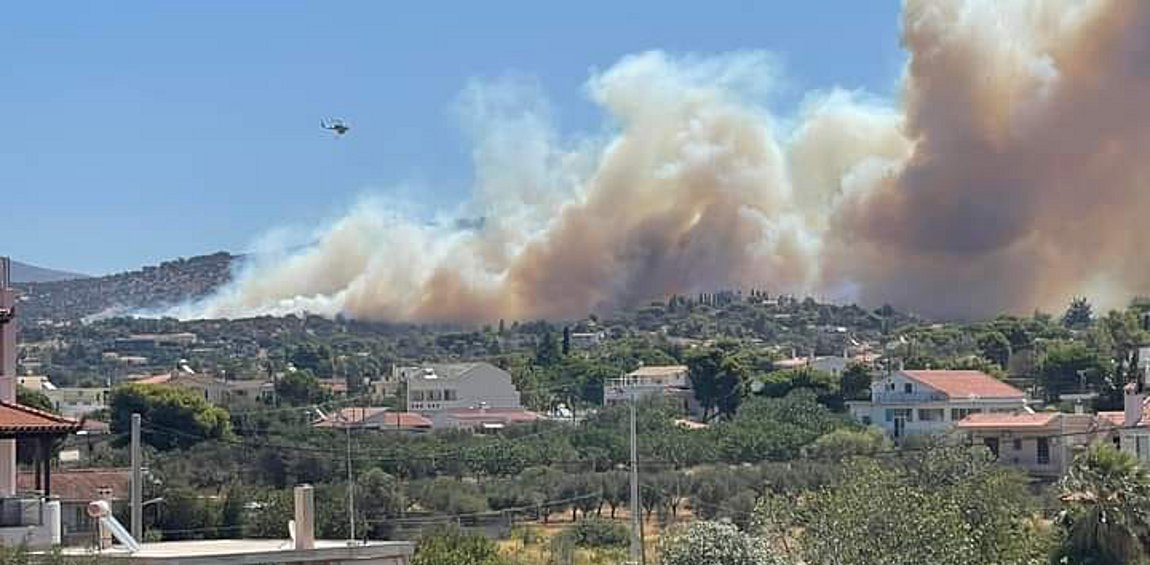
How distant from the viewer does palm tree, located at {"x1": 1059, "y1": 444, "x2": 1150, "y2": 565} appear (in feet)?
148

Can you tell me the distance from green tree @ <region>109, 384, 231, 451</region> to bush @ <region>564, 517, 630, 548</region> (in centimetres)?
2007

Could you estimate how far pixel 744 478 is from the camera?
66438 mm

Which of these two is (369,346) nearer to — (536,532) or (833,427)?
(833,427)

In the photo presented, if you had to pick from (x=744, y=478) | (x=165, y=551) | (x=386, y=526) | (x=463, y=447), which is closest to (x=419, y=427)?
(x=463, y=447)

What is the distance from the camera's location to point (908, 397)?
8900cm

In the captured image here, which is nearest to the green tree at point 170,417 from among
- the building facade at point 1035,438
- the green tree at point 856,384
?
the building facade at point 1035,438

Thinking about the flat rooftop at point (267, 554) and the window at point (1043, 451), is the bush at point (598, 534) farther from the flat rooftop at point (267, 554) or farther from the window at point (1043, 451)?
the flat rooftop at point (267, 554)

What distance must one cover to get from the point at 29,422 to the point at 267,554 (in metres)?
5.73

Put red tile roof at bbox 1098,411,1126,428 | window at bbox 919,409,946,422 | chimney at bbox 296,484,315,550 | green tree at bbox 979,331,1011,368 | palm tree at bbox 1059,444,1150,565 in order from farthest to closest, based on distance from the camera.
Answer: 1. green tree at bbox 979,331,1011,368
2. window at bbox 919,409,946,422
3. red tile roof at bbox 1098,411,1126,428
4. palm tree at bbox 1059,444,1150,565
5. chimney at bbox 296,484,315,550

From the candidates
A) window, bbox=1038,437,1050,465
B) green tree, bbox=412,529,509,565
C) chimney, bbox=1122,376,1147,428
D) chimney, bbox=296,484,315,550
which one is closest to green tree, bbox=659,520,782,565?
green tree, bbox=412,529,509,565

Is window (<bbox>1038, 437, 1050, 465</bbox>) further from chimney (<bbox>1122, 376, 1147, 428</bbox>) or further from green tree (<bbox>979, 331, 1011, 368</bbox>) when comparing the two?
green tree (<bbox>979, 331, 1011, 368</bbox>)

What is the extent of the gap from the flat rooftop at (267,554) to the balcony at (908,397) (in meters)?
71.1

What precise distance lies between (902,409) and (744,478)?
924 inches

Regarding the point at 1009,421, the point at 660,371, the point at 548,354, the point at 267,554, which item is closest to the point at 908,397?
the point at 1009,421
